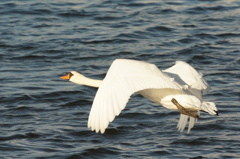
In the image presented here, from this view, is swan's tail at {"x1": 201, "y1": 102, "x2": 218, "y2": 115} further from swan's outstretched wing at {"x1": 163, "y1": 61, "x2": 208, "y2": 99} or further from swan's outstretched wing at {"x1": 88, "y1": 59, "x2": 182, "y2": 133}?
swan's outstretched wing at {"x1": 88, "y1": 59, "x2": 182, "y2": 133}

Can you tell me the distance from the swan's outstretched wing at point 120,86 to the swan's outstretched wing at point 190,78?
1.06m

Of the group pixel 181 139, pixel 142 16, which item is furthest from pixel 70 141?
pixel 142 16

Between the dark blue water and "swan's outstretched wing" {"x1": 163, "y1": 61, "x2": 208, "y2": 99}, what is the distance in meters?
1.12

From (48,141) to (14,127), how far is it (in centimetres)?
87

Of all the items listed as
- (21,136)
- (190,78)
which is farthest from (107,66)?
(190,78)

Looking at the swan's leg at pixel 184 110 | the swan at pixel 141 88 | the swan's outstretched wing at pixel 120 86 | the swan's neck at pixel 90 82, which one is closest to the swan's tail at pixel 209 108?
the swan at pixel 141 88

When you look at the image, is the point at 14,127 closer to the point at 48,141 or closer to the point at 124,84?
the point at 48,141

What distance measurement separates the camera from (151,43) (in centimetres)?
1465

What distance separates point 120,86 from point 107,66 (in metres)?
6.34

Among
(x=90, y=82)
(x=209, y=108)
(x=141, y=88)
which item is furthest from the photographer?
(x=90, y=82)

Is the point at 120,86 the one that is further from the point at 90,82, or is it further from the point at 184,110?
the point at 90,82

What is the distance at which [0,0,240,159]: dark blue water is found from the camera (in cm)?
908

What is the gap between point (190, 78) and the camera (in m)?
8.02

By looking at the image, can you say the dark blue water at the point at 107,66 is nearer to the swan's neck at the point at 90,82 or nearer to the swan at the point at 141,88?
the swan's neck at the point at 90,82
